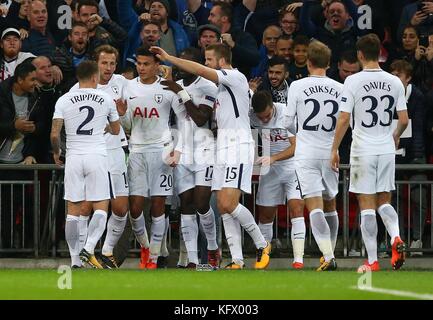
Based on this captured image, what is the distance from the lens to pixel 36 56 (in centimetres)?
1953

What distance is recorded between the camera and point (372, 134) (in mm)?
15625

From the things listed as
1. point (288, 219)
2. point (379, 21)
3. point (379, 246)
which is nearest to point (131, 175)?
point (288, 219)

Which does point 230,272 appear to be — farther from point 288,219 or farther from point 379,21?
point 379,21

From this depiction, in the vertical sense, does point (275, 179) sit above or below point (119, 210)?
above

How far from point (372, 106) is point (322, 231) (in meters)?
1.58

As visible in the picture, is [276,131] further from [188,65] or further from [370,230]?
[188,65]

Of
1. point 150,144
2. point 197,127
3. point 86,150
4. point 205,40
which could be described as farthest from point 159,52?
point 205,40

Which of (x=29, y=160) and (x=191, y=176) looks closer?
(x=191, y=176)

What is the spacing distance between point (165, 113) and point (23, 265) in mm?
2798

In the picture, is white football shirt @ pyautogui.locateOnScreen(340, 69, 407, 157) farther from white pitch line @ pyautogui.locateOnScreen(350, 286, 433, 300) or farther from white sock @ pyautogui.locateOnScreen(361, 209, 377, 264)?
white pitch line @ pyautogui.locateOnScreen(350, 286, 433, 300)

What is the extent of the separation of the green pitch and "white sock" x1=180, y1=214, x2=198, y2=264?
156 centimetres

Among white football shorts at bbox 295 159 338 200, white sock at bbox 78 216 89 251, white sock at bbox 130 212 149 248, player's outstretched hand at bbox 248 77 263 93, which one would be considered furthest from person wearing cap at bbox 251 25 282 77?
white sock at bbox 78 216 89 251

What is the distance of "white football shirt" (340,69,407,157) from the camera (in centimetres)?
1545

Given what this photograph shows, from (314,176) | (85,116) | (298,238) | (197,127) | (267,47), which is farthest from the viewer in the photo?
(267,47)
